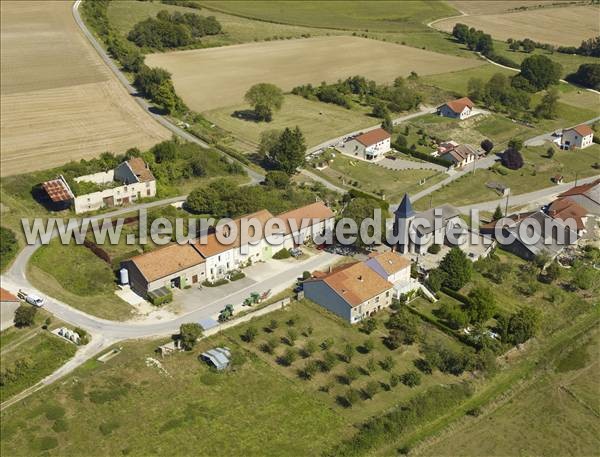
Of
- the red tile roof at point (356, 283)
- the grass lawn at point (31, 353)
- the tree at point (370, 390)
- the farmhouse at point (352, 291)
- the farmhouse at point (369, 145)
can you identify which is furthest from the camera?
the farmhouse at point (369, 145)

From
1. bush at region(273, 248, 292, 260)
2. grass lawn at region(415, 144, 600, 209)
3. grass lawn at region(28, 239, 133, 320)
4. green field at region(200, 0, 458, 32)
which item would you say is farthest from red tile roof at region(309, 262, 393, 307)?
green field at region(200, 0, 458, 32)

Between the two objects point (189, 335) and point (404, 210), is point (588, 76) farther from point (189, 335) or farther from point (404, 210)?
point (189, 335)

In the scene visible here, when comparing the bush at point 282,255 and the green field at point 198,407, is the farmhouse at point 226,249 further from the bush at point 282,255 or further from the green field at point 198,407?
the green field at point 198,407

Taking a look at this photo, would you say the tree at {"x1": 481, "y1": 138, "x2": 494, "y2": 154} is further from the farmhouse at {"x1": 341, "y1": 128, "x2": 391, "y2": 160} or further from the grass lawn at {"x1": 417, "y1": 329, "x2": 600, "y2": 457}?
the grass lawn at {"x1": 417, "y1": 329, "x2": 600, "y2": 457}

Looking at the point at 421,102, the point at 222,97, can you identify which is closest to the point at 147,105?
the point at 222,97

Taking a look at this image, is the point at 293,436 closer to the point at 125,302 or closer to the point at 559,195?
the point at 125,302

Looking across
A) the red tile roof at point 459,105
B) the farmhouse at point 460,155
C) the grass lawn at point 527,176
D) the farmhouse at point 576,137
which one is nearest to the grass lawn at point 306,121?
the red tile roof at point 459,105
